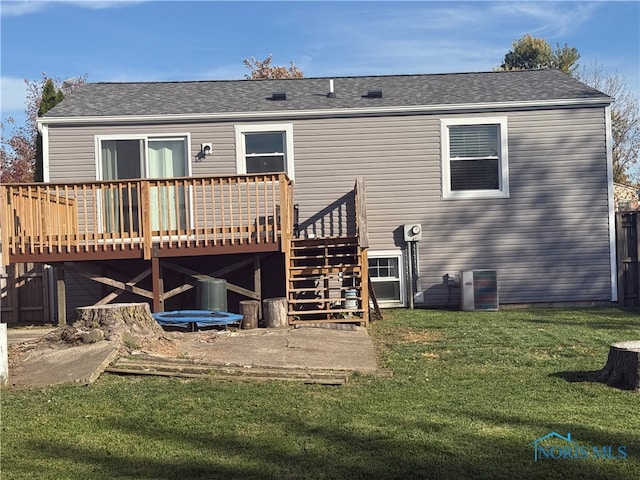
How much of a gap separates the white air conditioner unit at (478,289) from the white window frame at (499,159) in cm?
145

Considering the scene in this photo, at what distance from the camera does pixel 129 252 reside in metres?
10.4

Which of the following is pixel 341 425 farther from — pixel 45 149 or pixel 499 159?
pixel 45 149

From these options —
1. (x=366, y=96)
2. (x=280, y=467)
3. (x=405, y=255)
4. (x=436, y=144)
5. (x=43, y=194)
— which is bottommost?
(x=280, y=467)

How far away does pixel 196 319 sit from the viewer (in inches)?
366

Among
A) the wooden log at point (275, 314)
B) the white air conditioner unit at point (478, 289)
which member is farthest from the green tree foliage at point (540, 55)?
the wooden log at point (275, 314)

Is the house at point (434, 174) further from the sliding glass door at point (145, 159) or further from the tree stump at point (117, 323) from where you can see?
the tree stump at point (117, 323)

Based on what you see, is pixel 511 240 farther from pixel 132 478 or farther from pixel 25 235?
pixel 132 478

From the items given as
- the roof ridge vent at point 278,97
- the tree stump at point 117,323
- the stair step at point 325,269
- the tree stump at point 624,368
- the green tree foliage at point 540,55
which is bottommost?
the tree stump at point 624,368

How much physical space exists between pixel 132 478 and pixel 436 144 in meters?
9.68

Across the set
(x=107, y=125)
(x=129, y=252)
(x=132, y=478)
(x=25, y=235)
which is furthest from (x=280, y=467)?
(x=107, y=125)

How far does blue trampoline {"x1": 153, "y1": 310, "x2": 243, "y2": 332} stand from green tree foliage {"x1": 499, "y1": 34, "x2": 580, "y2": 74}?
3183 centimetres

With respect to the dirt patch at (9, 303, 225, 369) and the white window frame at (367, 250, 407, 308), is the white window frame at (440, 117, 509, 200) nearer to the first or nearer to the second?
the white window frame at (367, 250, 407, 308)

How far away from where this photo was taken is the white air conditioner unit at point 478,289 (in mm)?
12047

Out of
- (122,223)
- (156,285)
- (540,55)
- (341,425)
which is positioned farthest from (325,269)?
(540,55)
